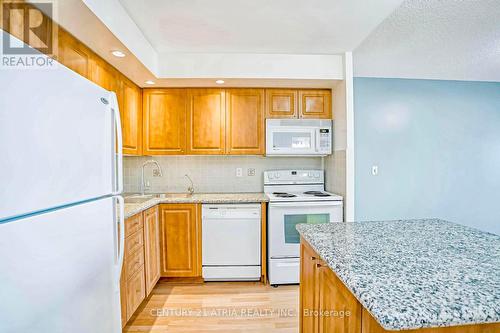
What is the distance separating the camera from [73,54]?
5.13 ft

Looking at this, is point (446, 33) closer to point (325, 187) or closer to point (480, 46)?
point (480, 46)

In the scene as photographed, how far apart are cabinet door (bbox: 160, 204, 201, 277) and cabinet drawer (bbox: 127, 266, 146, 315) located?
17.6 inches

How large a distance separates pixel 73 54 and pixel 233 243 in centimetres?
206

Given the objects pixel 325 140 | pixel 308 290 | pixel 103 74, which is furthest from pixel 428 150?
pixel 103 74

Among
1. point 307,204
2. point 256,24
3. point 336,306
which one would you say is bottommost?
point 336,306

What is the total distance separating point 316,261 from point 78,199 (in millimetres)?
1065

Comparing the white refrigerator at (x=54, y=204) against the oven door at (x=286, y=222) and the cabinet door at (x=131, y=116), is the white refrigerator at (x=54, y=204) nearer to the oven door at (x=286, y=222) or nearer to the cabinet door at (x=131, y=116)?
the cabinet door at (x=131, y=116)

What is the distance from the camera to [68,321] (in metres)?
0.89

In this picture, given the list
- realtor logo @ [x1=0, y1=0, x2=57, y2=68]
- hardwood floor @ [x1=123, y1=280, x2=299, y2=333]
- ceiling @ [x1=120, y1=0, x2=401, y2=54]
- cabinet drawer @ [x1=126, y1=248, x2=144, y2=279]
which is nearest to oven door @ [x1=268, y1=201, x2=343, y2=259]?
hardwood floor @ [x1=123, y1=280, x2=299, y2=333]

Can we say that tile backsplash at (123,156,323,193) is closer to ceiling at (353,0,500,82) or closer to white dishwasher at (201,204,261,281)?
white dishwasher at (201,204,261,281)

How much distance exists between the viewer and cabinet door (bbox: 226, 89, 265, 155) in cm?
273

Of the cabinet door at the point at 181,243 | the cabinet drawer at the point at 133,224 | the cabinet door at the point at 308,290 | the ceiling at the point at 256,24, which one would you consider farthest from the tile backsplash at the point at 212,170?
the cabinet door at the point at 308,290

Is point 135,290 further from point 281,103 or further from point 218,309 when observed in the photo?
point 281,103

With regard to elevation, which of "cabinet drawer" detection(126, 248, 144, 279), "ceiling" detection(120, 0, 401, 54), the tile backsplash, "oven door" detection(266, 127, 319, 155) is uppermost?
"ceiling" detection(120, 0, 401, 54)
